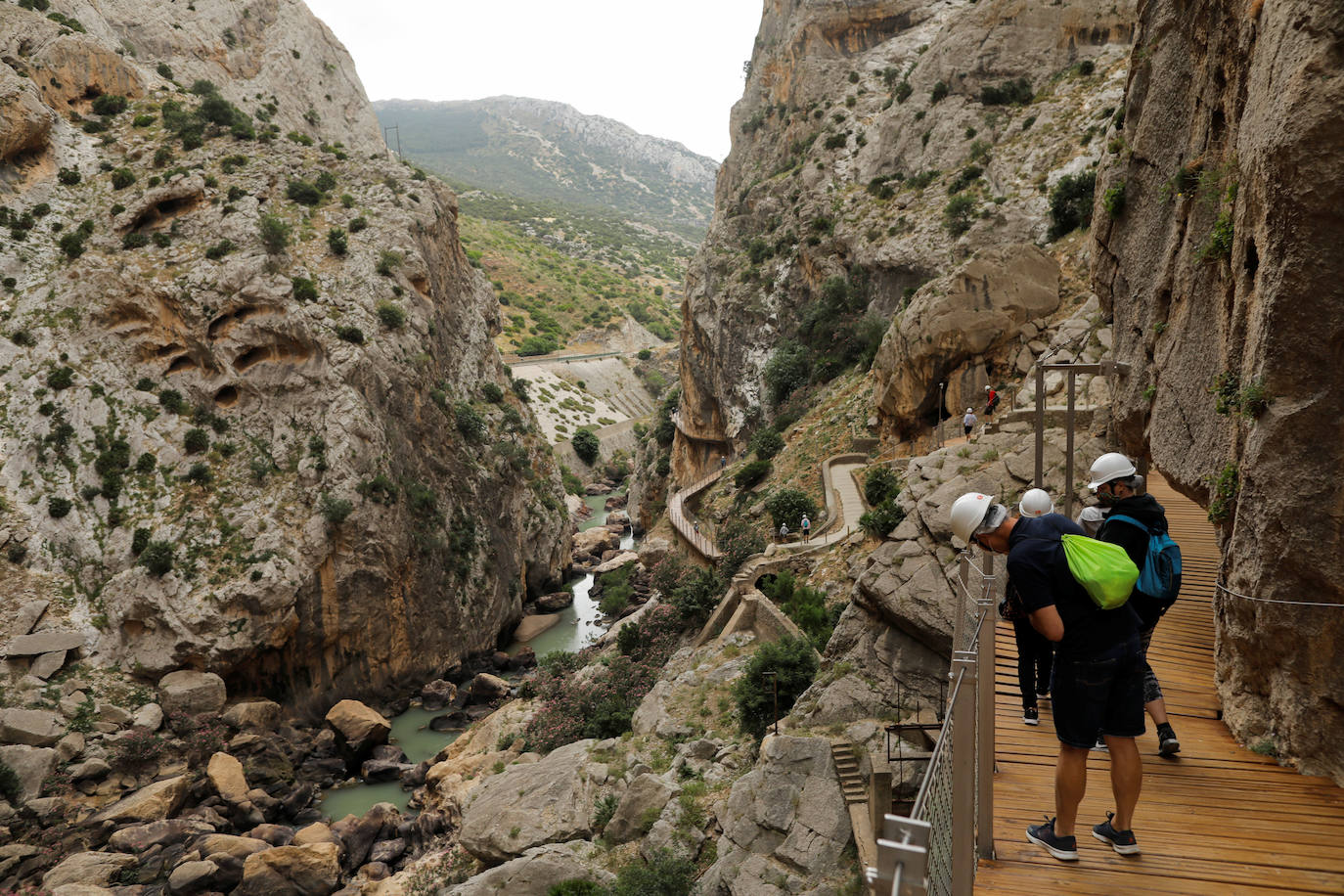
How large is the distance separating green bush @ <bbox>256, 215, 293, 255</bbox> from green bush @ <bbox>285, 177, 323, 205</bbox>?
9.72 feet

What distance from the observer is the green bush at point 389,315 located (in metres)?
35.3

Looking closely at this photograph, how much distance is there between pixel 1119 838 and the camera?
410cm

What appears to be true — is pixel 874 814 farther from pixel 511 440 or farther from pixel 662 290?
pixel 662 290

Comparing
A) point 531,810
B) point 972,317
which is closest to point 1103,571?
point 531,810

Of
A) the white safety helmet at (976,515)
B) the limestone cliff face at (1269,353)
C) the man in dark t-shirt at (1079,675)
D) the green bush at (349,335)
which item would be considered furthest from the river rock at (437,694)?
the white safety helmet at (976,515)

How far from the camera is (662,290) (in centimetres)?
10931

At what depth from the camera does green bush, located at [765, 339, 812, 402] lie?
38781 millimetres

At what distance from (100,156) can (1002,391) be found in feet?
136

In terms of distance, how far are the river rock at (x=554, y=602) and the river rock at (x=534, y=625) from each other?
77 centimetres

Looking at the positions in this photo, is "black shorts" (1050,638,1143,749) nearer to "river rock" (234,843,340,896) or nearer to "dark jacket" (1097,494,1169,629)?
"dark jacket" (1097,494,1169,629)

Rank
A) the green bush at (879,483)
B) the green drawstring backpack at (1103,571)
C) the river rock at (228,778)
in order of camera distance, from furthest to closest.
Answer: the river rock at (228,778), the green bush at (879,483), the green drawstring backpack at (1103,571)

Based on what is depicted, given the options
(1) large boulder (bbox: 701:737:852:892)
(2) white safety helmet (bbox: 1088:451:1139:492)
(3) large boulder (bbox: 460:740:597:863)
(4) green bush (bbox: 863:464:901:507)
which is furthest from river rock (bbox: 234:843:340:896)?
(2) white safety helmet (bbox: 1088:451:1139:492)

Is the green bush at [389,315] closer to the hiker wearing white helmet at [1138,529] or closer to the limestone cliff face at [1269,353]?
the limestone cliff face at [1269,353]

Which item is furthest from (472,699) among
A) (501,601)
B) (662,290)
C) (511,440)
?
(662,290)
